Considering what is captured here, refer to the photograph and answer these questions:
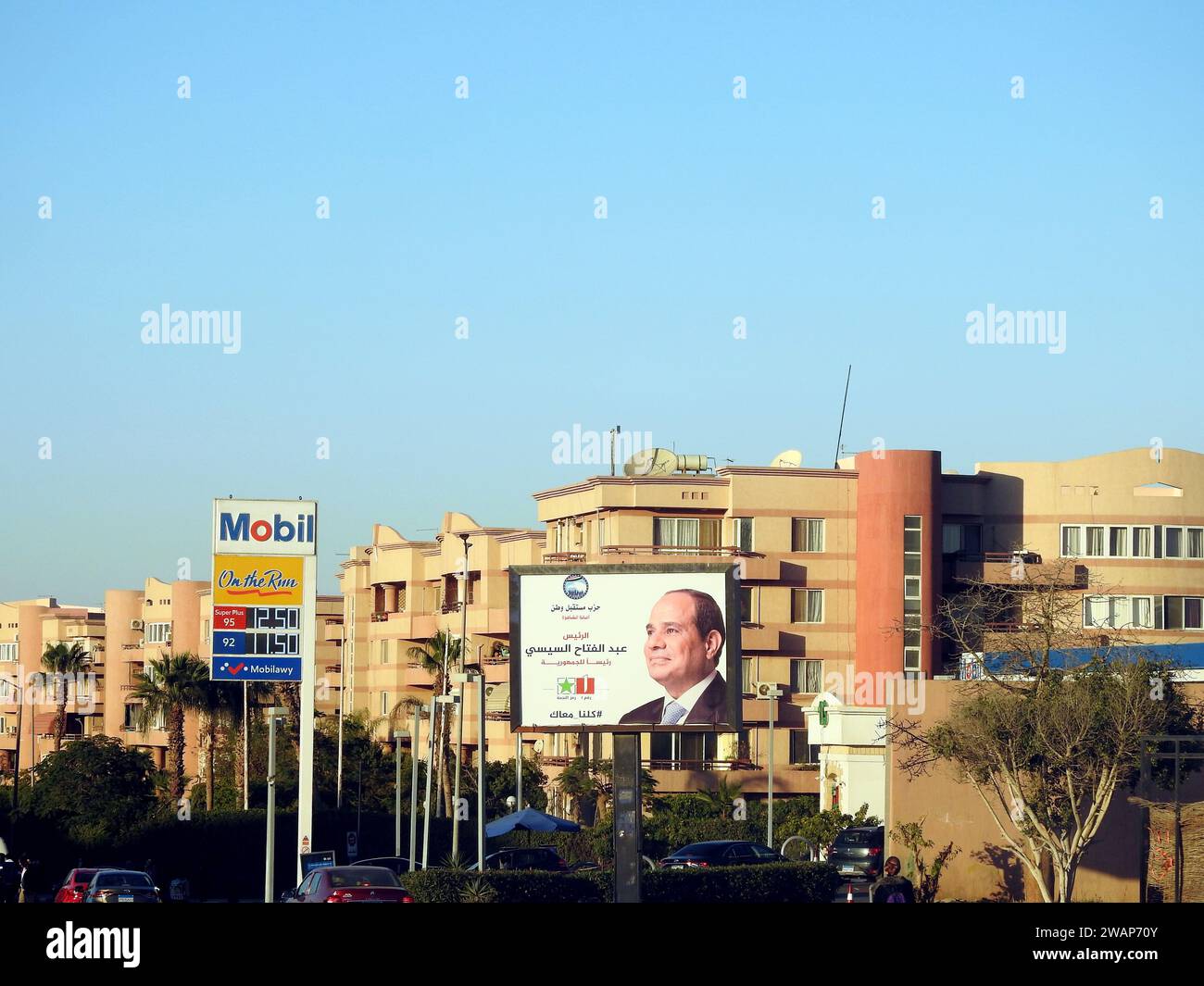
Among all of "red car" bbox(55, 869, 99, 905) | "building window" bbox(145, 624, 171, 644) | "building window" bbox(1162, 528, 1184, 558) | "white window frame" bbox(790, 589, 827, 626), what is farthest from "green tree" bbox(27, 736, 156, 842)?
"building window" bbox(1162, 528, 1184, 558)

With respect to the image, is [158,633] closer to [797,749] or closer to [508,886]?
[797,749]

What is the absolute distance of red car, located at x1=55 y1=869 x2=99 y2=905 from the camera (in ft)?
109

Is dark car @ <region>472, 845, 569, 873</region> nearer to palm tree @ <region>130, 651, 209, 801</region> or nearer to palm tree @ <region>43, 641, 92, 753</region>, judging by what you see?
palm tree @ <region>130, 651, 209, 801</region>

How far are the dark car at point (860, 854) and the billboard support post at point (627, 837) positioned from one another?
390 inches

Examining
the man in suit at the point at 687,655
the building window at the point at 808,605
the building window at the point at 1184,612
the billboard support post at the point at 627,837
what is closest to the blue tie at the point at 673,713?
the man in suit at the point at 687,655

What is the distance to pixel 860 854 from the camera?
43531 millimetres

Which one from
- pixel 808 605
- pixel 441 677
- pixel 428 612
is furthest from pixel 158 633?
pixel 808 605

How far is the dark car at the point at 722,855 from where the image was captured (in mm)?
41969

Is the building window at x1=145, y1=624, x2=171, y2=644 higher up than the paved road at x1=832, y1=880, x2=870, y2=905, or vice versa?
the building window at x1=145, y1=624, x2=171, y2=644

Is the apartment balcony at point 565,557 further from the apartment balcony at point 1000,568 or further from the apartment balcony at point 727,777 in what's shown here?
the apartment balcony at point 1000,568

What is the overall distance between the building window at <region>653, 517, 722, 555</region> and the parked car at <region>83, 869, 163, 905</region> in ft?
145

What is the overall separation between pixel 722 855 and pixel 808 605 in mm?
36524
